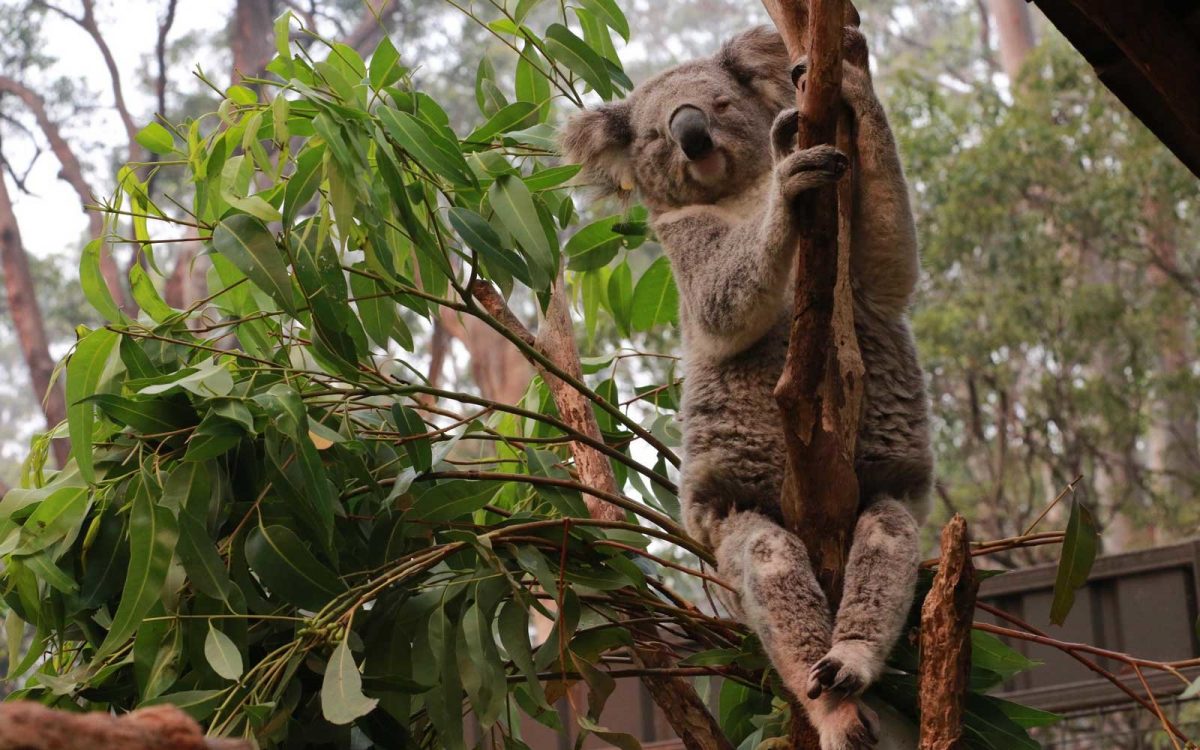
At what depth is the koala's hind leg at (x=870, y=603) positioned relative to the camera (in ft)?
6.57

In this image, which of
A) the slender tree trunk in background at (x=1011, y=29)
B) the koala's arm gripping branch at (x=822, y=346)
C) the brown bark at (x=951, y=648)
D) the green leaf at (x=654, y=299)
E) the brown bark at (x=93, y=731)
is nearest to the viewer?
the brown bark at (x=93, y=731)

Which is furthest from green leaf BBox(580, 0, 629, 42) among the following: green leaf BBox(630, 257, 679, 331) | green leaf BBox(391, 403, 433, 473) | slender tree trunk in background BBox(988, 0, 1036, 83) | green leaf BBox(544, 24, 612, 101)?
slender tree trunk in background BBox(988, 0, 1036, 83)

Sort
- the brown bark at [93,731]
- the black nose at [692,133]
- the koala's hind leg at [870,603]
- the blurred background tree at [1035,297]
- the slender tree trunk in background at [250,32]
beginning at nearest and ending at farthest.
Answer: the brown bark at [93,731] → the koala's hind leg at [870,603] → the black nose at [692,133] → the blurred background tree at [1035,297] → the slender tree trunk in background at [250,32]

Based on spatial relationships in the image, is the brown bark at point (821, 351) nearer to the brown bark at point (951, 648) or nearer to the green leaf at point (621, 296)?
the brown bark at point (951, 648)

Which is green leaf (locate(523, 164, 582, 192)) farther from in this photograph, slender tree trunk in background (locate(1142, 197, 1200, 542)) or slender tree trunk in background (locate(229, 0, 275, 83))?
slender tree trunk in background (locate(229, 0, 275, 83))

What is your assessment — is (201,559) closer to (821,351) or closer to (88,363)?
(88,363)

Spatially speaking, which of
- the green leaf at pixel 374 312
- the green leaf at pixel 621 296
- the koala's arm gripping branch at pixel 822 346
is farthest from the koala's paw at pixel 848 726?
the green leaf at pixel 621 296

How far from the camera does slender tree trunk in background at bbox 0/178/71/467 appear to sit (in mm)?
9508

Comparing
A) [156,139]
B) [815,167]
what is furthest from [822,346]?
[156,139]

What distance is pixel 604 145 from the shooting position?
9.43 feet

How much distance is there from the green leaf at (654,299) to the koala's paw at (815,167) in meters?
1.03

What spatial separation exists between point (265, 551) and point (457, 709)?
0.43m

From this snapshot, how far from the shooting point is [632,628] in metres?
2.54

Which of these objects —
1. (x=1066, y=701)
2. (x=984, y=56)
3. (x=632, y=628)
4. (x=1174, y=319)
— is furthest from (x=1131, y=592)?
(x=984, y=56)
